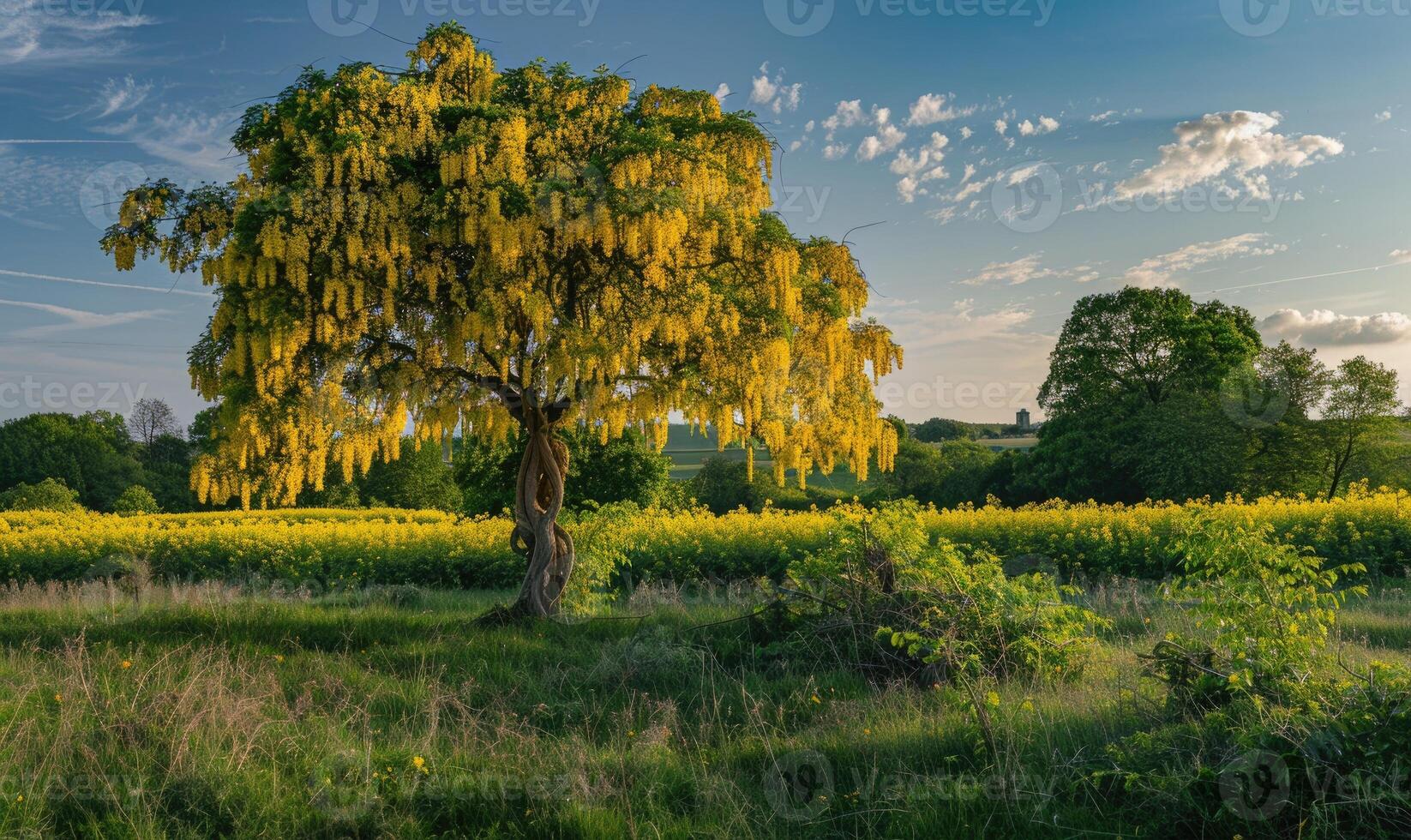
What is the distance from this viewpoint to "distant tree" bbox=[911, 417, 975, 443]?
2346 inches

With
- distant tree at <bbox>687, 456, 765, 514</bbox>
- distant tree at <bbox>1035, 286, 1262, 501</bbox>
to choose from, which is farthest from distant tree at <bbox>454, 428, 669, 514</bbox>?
distant tree at <bbox>687, 456, 765, 514</bbox>

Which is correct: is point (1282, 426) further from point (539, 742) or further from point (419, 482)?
point (419, 482)

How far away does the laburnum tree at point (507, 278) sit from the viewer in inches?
301

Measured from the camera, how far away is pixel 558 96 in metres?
8.64

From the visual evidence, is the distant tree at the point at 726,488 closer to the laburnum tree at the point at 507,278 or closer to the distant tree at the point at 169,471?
the distant tree at the point at 169,471

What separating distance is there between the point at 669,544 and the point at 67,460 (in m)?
48.2

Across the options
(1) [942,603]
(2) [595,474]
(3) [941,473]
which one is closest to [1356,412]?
(3) [941,473]

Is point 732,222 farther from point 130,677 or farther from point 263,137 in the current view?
point 130,677

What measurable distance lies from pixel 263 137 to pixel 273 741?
5.93 metres

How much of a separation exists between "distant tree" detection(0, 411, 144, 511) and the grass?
48070mm

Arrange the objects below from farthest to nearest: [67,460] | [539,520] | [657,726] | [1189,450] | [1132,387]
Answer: [67,460] < [1132,387] < [1189,450] < [539,520] < [657,726]

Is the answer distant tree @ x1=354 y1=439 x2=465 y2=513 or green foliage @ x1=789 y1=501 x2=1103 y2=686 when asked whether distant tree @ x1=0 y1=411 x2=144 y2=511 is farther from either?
green foliage @ x1=789 y1=501 x2=1103 y2=686

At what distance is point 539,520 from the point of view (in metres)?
9.12

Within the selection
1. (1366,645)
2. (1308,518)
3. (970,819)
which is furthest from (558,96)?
(1308,518)
